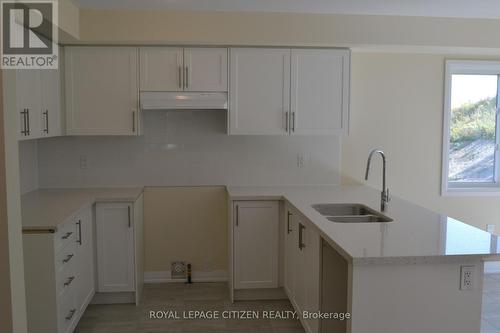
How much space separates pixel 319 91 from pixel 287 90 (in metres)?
0.28

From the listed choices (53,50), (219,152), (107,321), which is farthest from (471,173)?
(53,50)

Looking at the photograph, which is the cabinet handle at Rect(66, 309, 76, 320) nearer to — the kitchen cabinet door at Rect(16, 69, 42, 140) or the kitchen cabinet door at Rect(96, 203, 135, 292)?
the kitchen cabinet door at Rect(96, 203, 135, 292)

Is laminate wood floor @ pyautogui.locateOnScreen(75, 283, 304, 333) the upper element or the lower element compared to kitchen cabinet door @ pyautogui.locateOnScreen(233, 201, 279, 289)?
lower

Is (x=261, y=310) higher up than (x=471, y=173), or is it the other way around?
(x=471, y=173)

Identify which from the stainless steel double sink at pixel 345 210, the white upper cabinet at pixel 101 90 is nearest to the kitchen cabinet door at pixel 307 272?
the stainless steel double sink at pixel 345 210

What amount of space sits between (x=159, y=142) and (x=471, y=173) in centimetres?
309

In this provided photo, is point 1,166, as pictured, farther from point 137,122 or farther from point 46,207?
point 137,122

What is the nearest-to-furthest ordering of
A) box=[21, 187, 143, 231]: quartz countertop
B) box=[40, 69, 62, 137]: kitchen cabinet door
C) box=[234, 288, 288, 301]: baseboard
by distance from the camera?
box=[21, 187, 143, 231]: quartz countertop → box=[40, 69, 62, 137]: kitchen cabinet door → box=[234, 288, 288, 301]: baseboard

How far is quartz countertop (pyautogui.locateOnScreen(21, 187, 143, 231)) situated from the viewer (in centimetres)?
286

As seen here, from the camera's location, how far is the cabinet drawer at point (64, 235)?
9.29 feet

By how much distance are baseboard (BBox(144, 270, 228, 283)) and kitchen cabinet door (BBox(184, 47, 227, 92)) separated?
173 cm

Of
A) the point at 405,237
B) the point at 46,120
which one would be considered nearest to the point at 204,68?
the point at 46,120

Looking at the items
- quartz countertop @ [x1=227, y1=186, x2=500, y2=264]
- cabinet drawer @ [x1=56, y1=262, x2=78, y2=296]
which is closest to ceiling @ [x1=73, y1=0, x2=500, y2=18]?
quartz countertop @ [x1=227, y1=186, x2=500, y2=264]

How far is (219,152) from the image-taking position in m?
4.48
